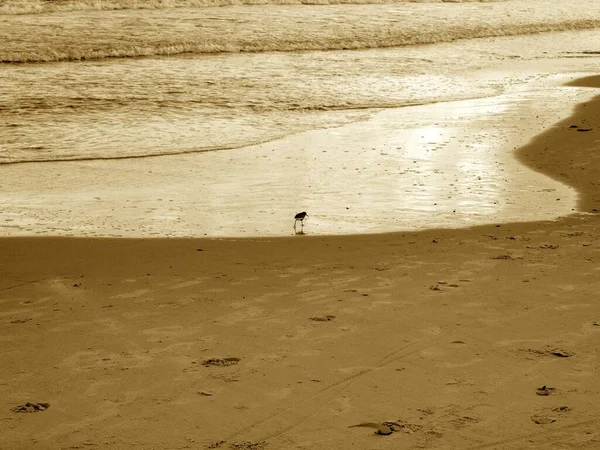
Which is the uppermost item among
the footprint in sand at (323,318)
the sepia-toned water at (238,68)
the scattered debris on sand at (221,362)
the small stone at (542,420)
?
the sepia-toned water at (238,68)

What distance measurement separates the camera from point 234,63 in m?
24.2

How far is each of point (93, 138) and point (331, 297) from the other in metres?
9.40

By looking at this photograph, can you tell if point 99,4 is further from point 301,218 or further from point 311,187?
point 301,218

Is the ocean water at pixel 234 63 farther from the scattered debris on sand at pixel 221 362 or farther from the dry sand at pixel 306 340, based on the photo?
the scattered debris on sand at pixel 221 362

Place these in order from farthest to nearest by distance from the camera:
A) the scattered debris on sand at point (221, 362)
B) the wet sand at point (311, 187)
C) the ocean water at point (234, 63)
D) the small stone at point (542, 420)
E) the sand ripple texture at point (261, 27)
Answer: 1. the sand ripple texture at point (261, 27)
2. the ocean water at point (234, 63)
3. the wet sand at point (311, 187)
4. the scattered debris on sand at point (221, 362)
5. the small stone at point (542, 420)

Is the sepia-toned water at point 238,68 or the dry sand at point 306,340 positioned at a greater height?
the sepia-toned water at point 238,68

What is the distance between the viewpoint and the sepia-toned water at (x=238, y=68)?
14547 millimetres

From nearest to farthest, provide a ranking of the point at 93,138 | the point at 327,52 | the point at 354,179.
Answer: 1. the point at 354,179
2. the point at 93,138
3. the point at 327,52

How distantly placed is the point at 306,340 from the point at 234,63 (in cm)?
1967

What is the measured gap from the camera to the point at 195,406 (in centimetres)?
446

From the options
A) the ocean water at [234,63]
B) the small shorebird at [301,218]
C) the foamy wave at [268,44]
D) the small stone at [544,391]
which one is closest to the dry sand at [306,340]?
the small stone at [544,391]

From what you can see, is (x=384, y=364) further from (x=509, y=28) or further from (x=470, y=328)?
(x=509, y=28)

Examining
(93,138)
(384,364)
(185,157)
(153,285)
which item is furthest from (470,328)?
(93,138)

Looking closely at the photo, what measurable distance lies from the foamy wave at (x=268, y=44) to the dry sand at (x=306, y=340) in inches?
736
